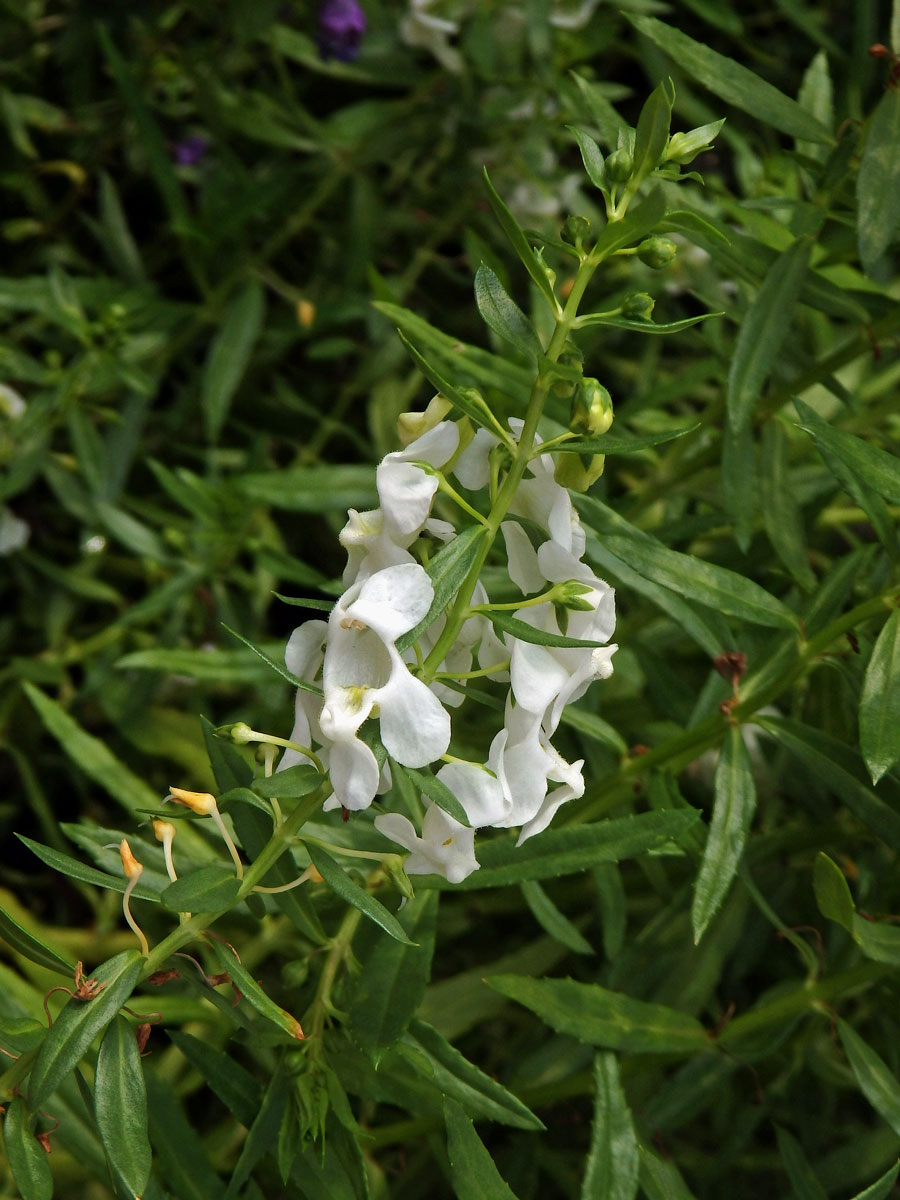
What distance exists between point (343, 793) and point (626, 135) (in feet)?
1.46

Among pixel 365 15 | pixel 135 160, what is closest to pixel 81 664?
pixel 135 160

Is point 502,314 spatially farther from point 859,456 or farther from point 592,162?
point 859,456

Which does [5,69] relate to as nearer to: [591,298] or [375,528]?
[591,298]

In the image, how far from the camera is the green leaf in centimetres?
90

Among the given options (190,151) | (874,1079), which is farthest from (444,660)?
(190,151)

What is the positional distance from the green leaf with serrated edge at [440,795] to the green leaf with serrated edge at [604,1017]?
1.11 ft

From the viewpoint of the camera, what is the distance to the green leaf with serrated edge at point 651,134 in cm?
74

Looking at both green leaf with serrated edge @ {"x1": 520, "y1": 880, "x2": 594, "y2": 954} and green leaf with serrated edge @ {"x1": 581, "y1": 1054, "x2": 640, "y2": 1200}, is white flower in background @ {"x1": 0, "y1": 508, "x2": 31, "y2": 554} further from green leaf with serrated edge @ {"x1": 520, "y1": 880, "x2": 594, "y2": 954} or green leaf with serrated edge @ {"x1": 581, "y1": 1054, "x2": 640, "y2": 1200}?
green leaf with serrated edge @ {"x1": 581, "y1": 1054, "x2": 640, "y2": 1200}

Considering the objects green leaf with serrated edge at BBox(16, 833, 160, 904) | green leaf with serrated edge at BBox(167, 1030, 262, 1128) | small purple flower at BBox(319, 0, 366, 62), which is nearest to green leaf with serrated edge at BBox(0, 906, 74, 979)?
green leaf with serrated edge at BBox(16, 833, 160, 904)

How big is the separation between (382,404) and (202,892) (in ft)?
3.40

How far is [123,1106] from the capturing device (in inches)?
30.1

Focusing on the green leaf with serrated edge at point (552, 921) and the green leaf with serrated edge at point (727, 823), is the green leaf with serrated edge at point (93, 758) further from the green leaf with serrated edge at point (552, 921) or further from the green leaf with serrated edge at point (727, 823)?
the green leaf with serrated edge at point (727, 823)

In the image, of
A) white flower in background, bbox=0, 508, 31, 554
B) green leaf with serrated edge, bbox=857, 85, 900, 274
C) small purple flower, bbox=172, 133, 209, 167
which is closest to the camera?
green leaf with serrated edge, bbox=857, 85, 900, 274

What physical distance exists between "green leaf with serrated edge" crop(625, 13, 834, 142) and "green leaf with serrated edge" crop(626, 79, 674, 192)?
1.20 feet
